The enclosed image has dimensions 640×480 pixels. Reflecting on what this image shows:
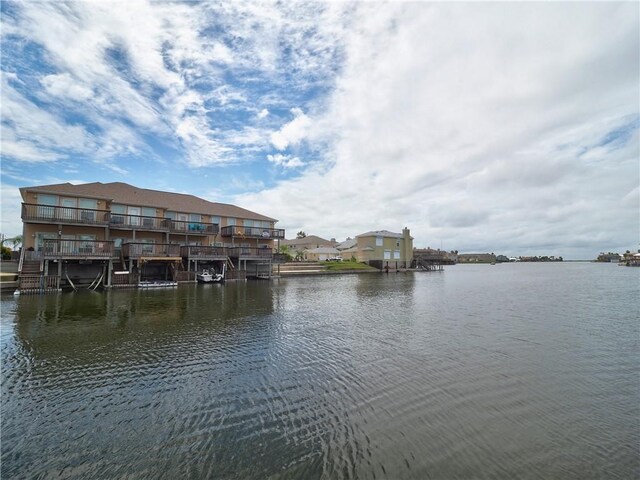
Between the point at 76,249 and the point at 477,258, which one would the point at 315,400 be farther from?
the point at 477,258

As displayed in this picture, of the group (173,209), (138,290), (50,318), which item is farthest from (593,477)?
(173,209)

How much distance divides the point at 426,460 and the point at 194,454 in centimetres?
374

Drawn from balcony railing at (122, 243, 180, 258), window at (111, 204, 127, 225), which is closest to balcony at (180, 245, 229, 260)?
balcony railing at (122, 243, 180, 258)

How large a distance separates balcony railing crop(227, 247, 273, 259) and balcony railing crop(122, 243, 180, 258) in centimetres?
695

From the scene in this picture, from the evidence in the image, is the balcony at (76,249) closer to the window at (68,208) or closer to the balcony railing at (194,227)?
the window at (68,208)

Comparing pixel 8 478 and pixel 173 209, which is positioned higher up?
pixel 173 209

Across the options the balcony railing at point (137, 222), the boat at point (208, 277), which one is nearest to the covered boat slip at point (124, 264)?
the boat at point (208, 277)

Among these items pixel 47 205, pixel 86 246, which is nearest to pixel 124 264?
pixel 86 246

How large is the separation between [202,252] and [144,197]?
9.52m

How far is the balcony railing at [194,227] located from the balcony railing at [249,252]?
3.01m

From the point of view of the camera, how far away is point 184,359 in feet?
31.9

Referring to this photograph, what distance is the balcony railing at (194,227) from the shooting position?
35.0 meters

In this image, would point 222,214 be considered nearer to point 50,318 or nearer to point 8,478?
point 50,318

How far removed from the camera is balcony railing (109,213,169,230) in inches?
1218
